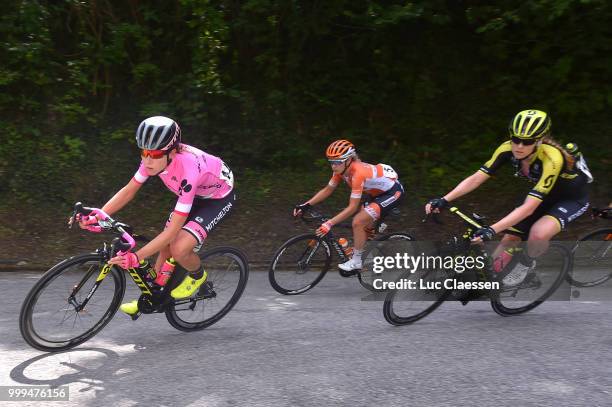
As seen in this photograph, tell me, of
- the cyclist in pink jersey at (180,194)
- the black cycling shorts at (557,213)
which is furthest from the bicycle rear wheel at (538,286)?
the cyclist in pink jersey at (180,194)

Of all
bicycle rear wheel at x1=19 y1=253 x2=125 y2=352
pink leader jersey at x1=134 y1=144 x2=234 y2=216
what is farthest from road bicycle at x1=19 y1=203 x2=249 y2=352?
pink leader jersey at x1=134 y1=144 x2=234 y2=216

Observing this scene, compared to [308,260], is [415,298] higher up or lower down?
lower down

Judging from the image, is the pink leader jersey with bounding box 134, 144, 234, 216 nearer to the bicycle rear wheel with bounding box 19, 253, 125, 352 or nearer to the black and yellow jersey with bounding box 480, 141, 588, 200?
the bicycle rear wheel with bounding box 19, 253, 125, 352

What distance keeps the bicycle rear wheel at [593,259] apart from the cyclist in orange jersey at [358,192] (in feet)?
6.91

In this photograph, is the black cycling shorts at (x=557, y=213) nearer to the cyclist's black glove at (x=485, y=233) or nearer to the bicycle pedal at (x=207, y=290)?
the cyclist's black glove at (x=485, y=233)

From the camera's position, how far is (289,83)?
37.7 feet

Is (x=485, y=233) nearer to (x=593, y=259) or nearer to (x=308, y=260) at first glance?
(x=308, y=260)

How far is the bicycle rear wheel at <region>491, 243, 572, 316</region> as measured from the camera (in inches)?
230

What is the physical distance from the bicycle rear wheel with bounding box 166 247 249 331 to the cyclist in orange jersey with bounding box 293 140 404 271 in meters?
1.47

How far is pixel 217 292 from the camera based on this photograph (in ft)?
18.6

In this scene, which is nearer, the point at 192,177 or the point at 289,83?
the point at 192,177

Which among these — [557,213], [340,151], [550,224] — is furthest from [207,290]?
[557,213]

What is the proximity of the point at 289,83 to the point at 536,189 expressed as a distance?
6853mm

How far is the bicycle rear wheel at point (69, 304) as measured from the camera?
4.56 m
